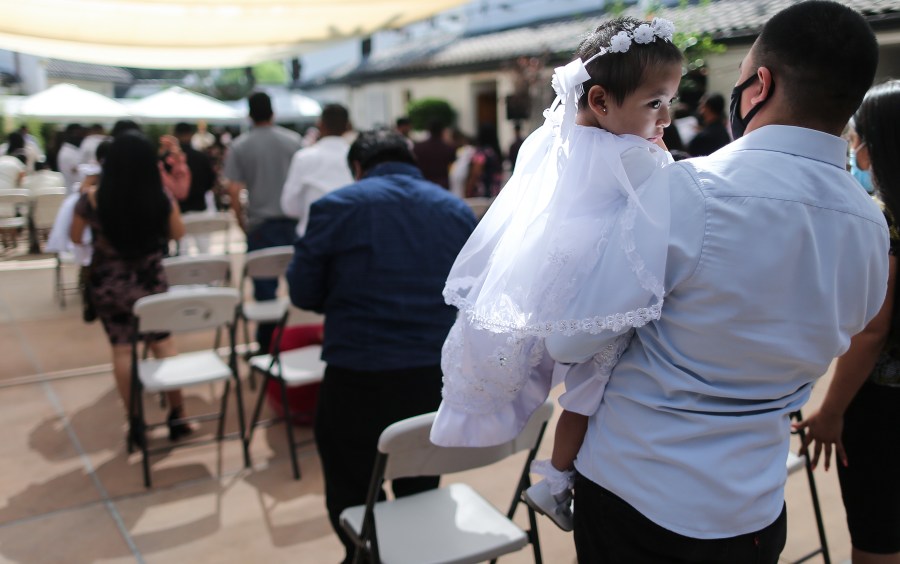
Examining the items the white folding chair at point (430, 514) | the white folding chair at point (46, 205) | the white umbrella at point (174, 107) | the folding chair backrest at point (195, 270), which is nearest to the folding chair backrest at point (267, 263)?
the folding chair backrest at point (195, 270)

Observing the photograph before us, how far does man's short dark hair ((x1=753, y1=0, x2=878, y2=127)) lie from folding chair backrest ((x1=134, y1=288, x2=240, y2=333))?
3014 millimetres

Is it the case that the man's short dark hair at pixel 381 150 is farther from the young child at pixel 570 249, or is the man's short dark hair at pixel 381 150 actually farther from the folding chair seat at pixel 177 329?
the folding chair seat at pixel 177 329

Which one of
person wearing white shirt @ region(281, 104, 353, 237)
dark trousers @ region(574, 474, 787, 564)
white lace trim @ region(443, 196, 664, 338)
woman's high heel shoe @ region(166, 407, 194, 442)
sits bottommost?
woman's high heel shoe @ region(166, 407, 194, 442)

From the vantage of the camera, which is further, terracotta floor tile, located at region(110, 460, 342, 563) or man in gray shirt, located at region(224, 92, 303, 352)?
man in gray shirt, located at region(224, 92, 303, 352)

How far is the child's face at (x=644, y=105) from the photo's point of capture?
4.22 ft

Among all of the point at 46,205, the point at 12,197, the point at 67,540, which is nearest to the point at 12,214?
the point at 12,197

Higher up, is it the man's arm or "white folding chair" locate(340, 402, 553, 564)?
the man's arm

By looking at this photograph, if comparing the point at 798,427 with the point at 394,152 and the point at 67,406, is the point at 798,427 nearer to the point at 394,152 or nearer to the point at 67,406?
the point at 394,152

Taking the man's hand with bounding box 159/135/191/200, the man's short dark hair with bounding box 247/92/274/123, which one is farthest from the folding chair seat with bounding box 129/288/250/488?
the man's hand with bounding box 159/135/191/200

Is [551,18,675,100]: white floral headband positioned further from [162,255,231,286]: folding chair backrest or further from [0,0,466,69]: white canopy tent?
[0,0,466,69]: white canopy tent

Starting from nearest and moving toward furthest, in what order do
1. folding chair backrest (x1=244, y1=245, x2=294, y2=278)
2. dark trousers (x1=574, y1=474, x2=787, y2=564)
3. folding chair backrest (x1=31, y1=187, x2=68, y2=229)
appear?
dark trousers (x1=574, y1=474, x2=787, y2=564)
folding chair backrest (x1=244, y1=245, x2=294, y2=278)
folding chair backrest (x1=31, y1=187, x2=68, y2=229)

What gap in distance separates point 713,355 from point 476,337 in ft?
1.33

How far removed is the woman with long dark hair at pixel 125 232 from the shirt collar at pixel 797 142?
3215mm

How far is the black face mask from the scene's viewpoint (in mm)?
1279
